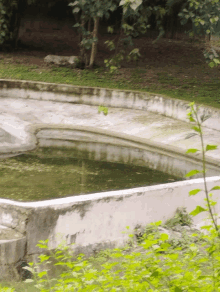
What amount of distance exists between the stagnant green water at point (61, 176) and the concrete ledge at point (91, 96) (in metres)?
3.39

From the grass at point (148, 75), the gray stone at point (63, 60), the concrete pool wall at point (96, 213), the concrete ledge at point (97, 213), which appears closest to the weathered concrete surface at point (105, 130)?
the concrete pool wall at point (96, 213)

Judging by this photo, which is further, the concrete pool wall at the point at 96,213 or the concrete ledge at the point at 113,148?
the concrete ledge at the point at 113,148

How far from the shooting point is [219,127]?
10820 millimetres

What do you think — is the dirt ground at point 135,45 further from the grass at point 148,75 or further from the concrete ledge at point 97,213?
the concrete ledge at point 97,213

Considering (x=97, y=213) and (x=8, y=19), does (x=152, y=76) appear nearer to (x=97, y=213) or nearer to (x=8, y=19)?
(x=8, y=19)

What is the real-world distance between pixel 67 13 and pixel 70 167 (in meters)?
11.2

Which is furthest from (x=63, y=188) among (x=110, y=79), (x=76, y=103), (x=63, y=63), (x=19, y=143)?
(x=63, y=63)

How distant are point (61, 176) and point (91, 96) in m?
5.08

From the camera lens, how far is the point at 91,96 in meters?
12.9

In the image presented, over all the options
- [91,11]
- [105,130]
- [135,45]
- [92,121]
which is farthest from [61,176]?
[135,45]

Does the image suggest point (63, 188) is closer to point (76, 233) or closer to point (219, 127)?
point (76, 233)

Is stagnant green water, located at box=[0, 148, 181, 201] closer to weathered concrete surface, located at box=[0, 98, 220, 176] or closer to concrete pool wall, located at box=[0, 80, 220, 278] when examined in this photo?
concrete pool wall, located at box=[0, 80, 220, 278]

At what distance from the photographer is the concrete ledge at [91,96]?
1206cm

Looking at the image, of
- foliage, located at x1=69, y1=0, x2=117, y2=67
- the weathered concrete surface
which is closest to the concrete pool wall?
the weathered concrete surface
